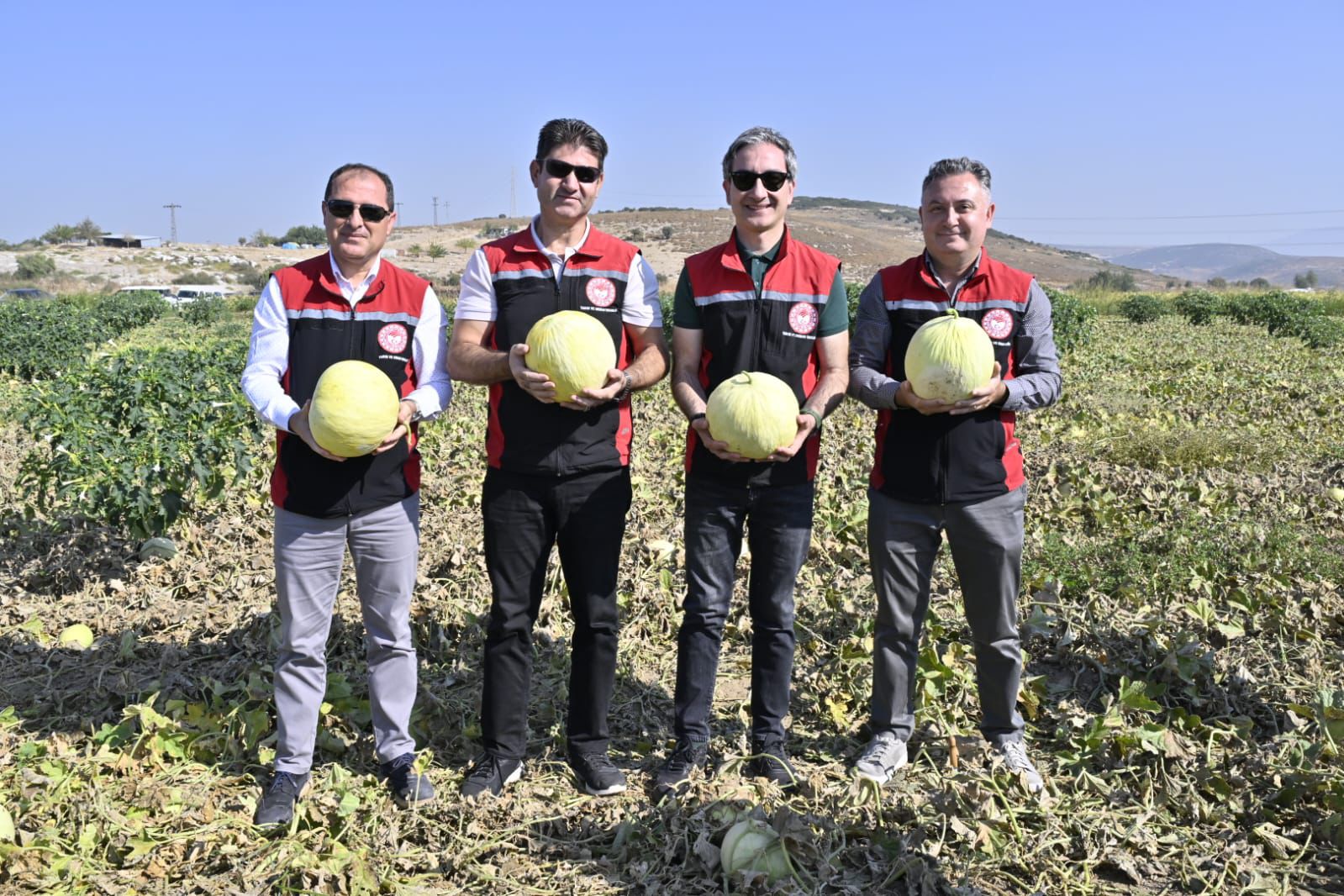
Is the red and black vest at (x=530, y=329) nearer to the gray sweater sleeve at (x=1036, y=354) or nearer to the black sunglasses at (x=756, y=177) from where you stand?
the black sunglasses at (x=756, y=177)

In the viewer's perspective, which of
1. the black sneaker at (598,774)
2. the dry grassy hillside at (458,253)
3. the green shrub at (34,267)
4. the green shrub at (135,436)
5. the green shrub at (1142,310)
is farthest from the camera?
the dry grassy hillside at (458,253)

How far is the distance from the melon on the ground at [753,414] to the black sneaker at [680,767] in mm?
1211

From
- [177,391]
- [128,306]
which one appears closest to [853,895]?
[177,391]

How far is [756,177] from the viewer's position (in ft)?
11.2

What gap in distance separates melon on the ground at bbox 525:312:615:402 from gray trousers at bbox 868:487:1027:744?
119cm

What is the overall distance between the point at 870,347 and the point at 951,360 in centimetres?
47

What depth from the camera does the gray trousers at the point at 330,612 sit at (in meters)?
3.47

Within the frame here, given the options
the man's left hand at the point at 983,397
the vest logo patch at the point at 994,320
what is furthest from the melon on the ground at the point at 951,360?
the vest logo patch at the point at 994,320

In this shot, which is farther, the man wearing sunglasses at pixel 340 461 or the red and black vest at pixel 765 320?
the red and black vest at pixel 765 320

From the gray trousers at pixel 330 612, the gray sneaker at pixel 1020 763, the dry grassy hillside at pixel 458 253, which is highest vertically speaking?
the dry grassy hillside at pixel 458 253

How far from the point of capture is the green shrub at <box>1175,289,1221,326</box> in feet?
101

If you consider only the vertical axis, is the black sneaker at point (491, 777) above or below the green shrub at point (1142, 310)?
below

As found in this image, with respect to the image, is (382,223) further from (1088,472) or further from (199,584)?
(1088,472)

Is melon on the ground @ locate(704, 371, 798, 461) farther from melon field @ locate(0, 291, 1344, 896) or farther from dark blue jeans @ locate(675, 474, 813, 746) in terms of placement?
melon field @ locate(0, 291, 1344, 896)
